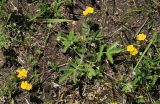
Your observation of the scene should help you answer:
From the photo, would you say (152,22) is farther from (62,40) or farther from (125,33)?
(62,40)

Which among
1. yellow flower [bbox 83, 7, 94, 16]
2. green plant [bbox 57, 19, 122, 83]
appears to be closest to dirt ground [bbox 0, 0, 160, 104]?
green plant [bbox 57, 19, 122, 83]

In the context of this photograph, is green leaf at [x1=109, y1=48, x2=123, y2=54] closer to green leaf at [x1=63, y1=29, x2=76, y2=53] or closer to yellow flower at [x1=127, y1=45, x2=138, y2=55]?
yellow flower at [x1=127, y1=45, x2=138, y2=55]

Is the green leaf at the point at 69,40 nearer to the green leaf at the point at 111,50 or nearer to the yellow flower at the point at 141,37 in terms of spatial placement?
the green leaf at the point at 111,50

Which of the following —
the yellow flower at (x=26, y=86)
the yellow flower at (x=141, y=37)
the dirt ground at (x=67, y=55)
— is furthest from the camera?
the yellow flower at (x=141, y=37)

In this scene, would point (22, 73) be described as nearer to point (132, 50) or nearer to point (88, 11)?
point (88, 11)

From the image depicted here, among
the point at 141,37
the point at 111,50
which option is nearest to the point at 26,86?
the point at 111,50

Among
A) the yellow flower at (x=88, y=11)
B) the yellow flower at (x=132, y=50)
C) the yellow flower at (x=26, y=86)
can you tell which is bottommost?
the yellow flower at (x=26, y=86)

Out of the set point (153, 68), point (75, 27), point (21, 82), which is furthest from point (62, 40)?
point (153, 68)

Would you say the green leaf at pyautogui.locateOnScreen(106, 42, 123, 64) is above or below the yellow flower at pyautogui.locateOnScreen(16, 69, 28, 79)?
above

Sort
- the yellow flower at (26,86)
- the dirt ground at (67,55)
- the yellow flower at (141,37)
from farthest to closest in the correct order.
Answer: the yellow flower at (141,37)
the dirt ground at (67,55)
the yellow flower at (26,86)

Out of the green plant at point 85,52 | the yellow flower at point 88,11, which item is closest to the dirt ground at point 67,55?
the green plant at point 85,52

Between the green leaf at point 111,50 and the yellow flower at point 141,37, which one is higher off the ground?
the yellow flower at point 141,37
